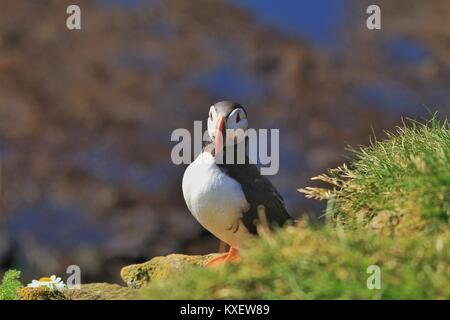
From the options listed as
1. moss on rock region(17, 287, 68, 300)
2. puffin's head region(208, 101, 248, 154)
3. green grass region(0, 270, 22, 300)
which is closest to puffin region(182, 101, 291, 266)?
puffin's head region(208, 101, 248, 154)

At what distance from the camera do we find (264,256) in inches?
123

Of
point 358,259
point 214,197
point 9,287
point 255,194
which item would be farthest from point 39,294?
point 358,259

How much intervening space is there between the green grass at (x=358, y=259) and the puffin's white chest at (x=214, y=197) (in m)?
0.61

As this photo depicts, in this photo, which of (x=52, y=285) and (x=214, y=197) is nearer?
(x=214, y=197)

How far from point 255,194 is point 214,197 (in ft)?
0.75

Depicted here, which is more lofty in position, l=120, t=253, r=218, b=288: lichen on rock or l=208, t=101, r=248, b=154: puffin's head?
l=208, t=101, r=248, b=154: puffin's head

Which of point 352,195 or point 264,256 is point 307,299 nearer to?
point 264,256

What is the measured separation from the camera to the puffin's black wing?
4.01 meters

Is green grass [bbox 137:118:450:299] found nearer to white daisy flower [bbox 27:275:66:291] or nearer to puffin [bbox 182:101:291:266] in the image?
puffin [bbox 182:101:291:266]

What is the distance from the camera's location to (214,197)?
3939 mm

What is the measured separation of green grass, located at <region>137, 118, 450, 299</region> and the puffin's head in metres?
0.72

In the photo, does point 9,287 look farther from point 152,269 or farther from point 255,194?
point 255,194
